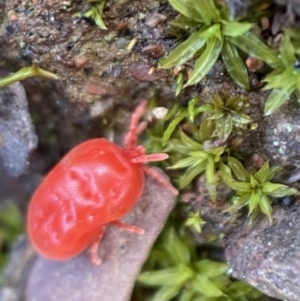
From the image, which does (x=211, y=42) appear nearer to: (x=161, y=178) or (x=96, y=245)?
(x=161, y=178)

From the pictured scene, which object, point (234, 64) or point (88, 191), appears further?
point (88, 191)

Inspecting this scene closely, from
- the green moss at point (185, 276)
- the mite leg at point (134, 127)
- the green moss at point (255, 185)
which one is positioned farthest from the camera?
the green moss at point (185, 276)

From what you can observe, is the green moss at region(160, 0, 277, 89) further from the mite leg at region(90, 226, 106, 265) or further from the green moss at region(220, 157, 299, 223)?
the mite leg at region(90, 226, 106, 265)

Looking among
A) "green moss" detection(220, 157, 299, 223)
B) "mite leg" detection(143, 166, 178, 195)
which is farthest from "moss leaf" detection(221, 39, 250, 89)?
"mite leg" detection(143, 166, 178, 195)

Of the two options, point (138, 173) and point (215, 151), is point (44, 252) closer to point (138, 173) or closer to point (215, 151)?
point (138, 173)

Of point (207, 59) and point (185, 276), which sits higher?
point (207, 59)

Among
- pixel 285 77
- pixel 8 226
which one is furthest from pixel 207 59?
pixel 8 226

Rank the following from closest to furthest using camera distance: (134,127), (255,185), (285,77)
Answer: (285,77) → (255,185) → (134,127)

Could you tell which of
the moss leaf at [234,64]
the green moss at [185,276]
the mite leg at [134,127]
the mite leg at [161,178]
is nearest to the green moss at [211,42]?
the moss leaf at [234,64]

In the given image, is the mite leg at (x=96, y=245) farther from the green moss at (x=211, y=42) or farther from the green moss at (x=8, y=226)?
the green moss at (x=211, y=42)
